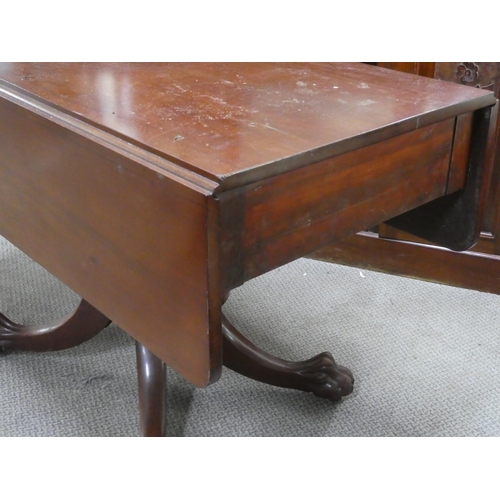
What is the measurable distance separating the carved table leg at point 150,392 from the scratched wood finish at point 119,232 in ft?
1.05

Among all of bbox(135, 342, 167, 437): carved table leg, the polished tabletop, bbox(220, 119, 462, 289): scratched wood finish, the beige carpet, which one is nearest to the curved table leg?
the beige carpet

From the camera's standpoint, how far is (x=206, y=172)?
751 mm

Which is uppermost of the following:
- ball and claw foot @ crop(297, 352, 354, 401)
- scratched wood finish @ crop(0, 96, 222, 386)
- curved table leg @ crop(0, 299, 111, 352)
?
scratched wood finish @ crop(0, 96, 222, 386)

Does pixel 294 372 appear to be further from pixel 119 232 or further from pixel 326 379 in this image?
pixel 119 232

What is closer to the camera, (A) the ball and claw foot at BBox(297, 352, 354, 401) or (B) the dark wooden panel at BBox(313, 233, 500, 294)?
(A) the ball and claw foot at BBox(297, 352, 354, 401)

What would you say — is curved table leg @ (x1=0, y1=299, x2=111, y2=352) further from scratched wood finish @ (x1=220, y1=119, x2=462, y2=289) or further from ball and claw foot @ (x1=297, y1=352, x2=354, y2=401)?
scratched wood finish @ (x1=220, y1=119, x2=462, y2=289)

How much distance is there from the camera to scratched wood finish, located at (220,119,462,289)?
80cm

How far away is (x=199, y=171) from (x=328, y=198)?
0.65 ft

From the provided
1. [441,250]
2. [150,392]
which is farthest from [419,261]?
[150,392]

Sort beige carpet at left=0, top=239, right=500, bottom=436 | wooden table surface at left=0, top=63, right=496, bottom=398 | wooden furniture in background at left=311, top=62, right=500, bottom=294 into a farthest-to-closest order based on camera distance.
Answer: wooden furniture in background at left=311, top=62, right=500, bottom=294, beige carpet at left=0, top=239, right=500, bottom=436, wooden table surface at left=0, top=63, right=496, bottom=398

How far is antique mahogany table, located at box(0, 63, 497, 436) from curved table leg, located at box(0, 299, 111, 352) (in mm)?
382

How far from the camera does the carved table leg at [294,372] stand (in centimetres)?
145

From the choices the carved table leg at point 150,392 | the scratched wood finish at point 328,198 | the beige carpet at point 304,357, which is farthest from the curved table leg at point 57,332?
the scratched wood finish at point 328,198

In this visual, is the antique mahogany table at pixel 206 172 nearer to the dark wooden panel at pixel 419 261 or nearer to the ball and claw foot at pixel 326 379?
the ball and claw foot at pixel 326 379
